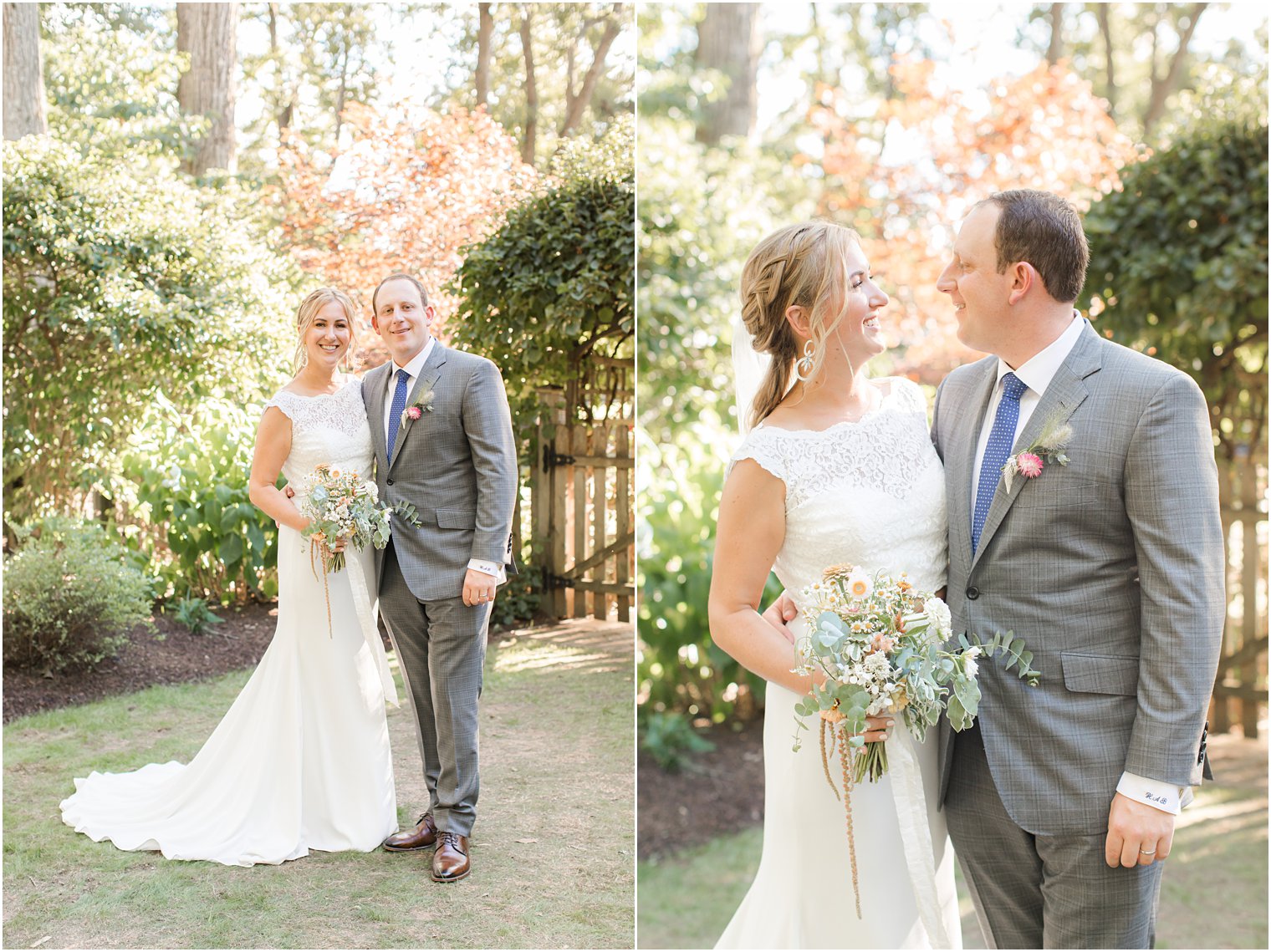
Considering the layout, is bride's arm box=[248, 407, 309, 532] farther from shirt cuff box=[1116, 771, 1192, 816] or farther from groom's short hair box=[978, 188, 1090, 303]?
shirt cuff box=[1116, 771, 1192, 816]

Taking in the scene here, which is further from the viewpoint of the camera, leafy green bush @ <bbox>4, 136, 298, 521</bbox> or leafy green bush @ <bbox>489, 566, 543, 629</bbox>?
leafy green bush @ <bbox>4, 136, 298, 521</bbox>

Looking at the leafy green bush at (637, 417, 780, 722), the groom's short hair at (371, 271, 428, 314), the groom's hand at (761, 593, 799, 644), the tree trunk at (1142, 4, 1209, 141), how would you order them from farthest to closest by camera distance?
the tree trunk at (1142, 4, 1209, 141) → the leafy green bush at (637, 417, 780, 722) → the groom's short hair at (371, 271, 428, 314) → the groom's hand at (761, 593, 799, 644)

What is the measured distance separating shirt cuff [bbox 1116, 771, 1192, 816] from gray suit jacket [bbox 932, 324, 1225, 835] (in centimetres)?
2

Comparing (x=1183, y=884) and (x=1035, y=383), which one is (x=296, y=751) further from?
(x=1183, y=884)

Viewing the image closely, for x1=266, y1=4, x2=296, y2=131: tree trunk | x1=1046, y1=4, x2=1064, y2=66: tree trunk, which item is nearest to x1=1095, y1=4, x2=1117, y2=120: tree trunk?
x1=1046, y1=4, x2=1064, y2=66: tree trunk

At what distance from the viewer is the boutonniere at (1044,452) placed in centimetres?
181

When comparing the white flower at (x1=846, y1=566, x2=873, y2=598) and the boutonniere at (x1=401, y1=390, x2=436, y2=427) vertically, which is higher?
the boutonniere at (x1=401, y1=390, x2=436, y2=427)

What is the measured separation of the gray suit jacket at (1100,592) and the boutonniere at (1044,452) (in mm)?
16

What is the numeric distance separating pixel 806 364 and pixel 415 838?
5.74 feet

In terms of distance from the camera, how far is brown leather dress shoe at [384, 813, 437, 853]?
2.79 meters

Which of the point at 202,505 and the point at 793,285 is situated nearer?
the point at 793,285

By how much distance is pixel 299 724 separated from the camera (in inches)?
115

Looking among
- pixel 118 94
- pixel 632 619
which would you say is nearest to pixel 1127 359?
pixel 632 619

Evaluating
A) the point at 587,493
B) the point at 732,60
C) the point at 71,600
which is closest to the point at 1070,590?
the point at 587,493
